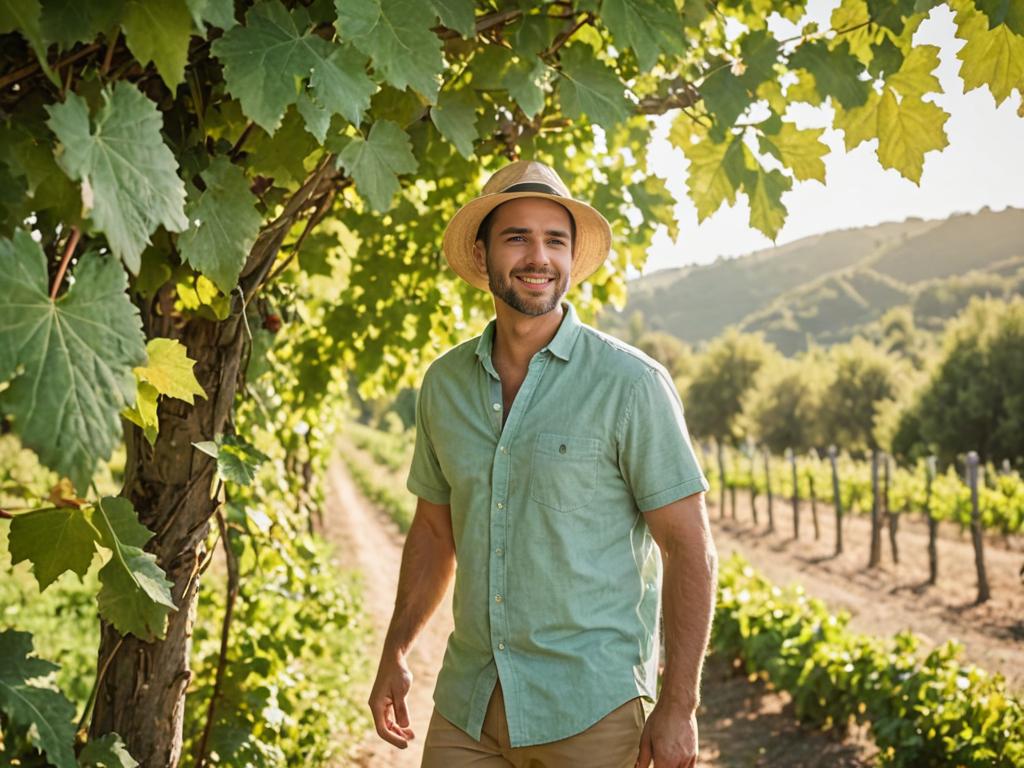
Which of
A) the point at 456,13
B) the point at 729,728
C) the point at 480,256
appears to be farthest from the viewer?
the point at 729,728

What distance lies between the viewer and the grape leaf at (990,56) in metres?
2.19

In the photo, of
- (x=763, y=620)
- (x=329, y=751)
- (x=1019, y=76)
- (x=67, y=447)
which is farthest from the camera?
(x=763, y=620)

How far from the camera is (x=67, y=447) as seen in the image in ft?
3.71

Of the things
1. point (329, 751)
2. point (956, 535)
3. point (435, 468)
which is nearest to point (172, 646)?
point (435, 468)

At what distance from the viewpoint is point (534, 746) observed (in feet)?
7.52

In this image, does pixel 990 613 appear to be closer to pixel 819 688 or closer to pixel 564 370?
pixel 819 688

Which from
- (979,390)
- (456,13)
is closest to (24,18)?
(456,13)

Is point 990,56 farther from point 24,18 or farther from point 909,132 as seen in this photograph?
point 24,18

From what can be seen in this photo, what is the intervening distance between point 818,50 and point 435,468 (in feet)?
4.91

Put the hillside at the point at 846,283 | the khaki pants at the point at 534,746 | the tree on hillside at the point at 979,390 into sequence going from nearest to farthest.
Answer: the khaki pants at the point at 534,746 → the tree on hillside at the point at 979,390 → the hillside at the point at 846,283

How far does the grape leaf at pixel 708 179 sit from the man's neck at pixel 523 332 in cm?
46

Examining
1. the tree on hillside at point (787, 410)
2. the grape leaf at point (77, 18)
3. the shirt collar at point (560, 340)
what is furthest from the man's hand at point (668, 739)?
the tree on hillside at point (787, 410)

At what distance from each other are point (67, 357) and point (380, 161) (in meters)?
1.03

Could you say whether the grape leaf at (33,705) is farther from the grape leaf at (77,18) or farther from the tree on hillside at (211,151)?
the grape leaf at (77,18)
